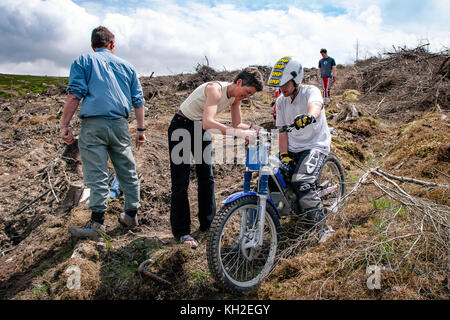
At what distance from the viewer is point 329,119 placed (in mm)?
10172

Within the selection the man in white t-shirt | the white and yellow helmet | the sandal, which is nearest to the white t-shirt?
the man in white t-shirt

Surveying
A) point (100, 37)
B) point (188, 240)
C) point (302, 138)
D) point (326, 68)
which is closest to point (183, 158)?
point (188, 240)

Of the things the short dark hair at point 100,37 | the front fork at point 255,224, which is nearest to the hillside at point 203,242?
the front fork at point 255,224

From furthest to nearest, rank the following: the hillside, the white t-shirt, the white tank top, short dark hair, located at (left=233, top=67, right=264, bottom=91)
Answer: the white t-shirt, the white tank top, short dark hair, located at (left=233, top=67, right=264, bottom=91), the hillside

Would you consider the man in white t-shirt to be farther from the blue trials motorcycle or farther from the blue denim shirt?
the blue denim shirt

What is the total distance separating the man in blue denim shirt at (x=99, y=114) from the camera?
3.43 metres

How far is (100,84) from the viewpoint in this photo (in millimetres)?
3477

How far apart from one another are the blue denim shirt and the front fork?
5.55ft

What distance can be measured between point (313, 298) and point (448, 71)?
11.2 m

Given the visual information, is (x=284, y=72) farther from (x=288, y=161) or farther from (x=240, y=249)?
(x=240, y=249)

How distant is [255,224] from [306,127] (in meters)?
1.32

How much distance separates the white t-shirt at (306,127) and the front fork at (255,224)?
0.86 metres

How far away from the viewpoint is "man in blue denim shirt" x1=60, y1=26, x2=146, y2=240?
11.3 feet
